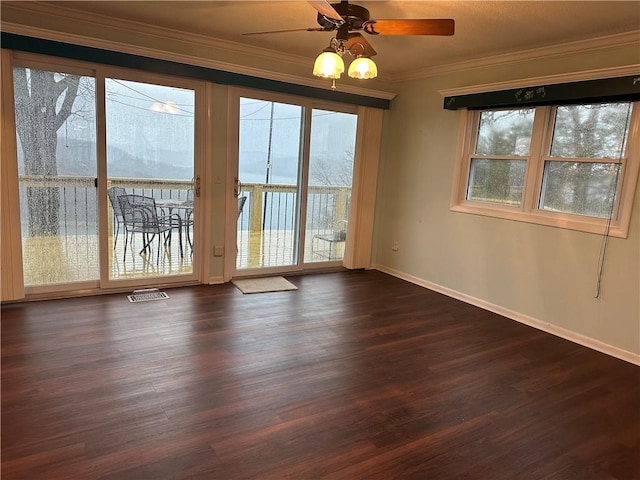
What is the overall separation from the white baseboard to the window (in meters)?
0.87

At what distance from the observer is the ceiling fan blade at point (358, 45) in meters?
2.56

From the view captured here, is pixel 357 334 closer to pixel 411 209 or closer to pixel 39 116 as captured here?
pixel 411 209

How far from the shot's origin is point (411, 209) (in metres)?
4.96

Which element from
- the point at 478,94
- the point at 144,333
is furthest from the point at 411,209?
the point at 144,333

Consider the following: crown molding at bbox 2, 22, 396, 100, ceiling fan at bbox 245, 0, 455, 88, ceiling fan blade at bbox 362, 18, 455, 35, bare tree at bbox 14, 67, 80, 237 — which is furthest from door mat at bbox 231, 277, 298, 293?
ceiling fan blade at bbox 362, 18, 455, 35

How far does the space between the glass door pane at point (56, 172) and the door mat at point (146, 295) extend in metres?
0.50

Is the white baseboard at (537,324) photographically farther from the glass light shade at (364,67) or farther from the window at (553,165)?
the glass light shade at (364,67)

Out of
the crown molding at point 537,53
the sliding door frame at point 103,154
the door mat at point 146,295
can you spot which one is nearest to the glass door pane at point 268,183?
the sliding door frame at point 103,154

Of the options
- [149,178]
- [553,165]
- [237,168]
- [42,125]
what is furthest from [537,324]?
[42,125]

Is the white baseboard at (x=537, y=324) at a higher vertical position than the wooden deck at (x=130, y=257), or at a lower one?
lower

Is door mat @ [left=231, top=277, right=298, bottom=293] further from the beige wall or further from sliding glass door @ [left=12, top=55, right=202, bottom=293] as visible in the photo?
the beige wall

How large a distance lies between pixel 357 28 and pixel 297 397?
2296 millimetres

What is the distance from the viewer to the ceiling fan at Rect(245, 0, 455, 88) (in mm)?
2422

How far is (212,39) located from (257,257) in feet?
7.47
